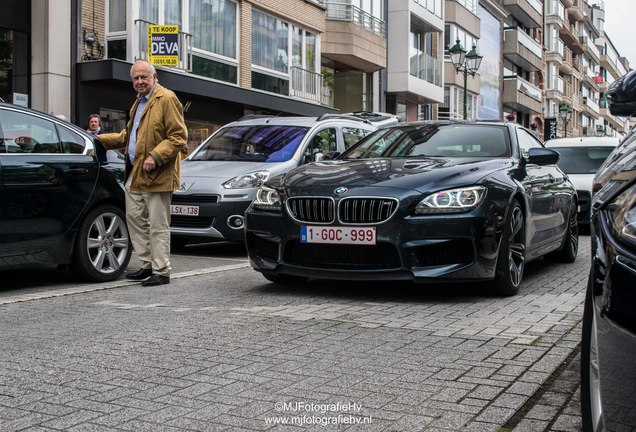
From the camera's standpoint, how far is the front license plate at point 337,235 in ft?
19.3

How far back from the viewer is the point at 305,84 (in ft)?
84.9

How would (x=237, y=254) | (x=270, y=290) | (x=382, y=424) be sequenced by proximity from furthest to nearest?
(x=237, y=254), (x=270, y=290), (x=382, y=424)

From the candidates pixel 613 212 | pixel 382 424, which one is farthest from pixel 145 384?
pixel 613 212

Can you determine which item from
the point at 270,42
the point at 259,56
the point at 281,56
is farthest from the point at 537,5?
the point at 259,56

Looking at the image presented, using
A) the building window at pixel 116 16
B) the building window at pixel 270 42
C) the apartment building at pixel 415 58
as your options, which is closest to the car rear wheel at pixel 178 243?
the building window at pixel 116 16

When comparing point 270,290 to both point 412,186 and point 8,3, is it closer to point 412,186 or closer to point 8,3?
point 412,186

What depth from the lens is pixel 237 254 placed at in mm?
9914

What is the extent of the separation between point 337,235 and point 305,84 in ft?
67.0

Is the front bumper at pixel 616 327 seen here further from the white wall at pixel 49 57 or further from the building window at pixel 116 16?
A: the building window at pixel 116 16

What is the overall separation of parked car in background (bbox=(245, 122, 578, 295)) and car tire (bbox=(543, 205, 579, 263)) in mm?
2013

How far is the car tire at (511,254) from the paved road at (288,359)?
12 cm

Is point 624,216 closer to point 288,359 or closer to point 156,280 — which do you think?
point 288,359

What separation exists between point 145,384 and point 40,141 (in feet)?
12.2

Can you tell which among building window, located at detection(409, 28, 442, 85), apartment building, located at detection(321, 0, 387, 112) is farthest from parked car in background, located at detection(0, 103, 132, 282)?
building window, located at detection(409, 28, 442, 85)
